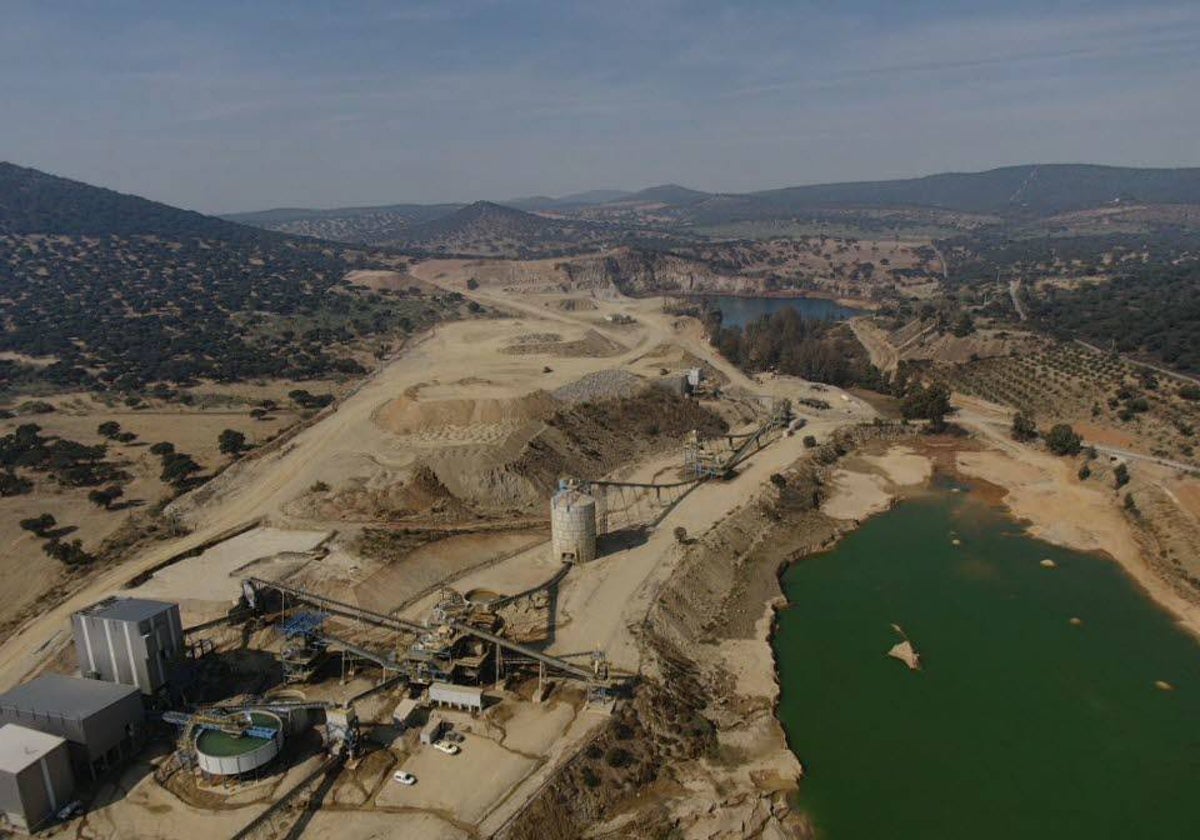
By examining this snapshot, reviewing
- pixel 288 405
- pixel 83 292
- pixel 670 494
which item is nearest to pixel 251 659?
pixel 670 494

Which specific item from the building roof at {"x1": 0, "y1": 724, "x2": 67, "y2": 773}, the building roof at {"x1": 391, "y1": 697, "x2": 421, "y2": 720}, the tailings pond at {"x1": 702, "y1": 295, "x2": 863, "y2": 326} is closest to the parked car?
the building roof at {"x1": 391, "y1": 697, "x2": 421, "y2": 720}

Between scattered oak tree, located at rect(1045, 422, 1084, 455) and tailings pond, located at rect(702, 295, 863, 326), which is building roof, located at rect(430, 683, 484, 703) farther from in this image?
tailings pond, located at rect(702, 295, 863, 326)

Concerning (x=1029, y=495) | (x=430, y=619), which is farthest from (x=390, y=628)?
(x=1029, y=495)

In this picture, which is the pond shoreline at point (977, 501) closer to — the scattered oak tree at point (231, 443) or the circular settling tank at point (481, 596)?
the circular settling tank at point (481, 596)

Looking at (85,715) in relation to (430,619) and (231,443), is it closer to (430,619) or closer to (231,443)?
(430,619)

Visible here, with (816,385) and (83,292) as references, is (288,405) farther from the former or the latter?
(83,292)
